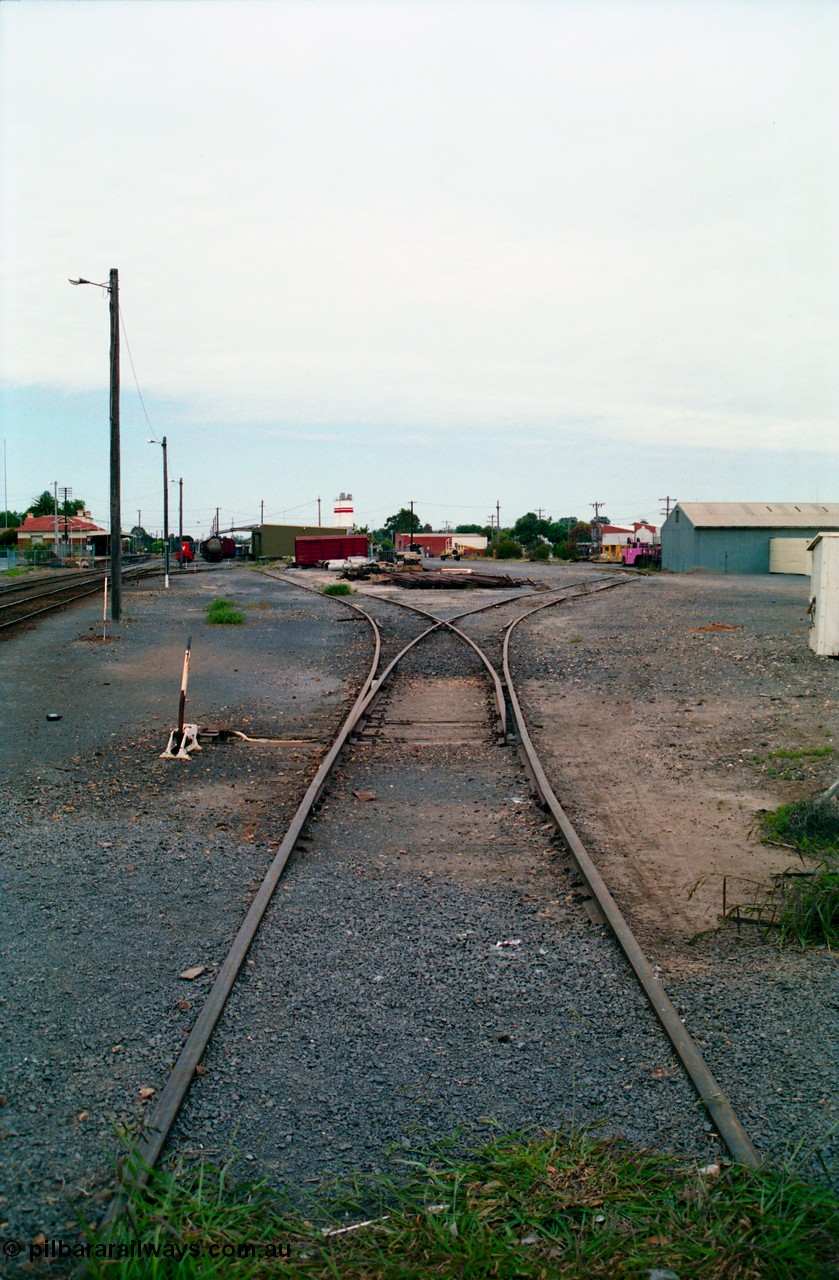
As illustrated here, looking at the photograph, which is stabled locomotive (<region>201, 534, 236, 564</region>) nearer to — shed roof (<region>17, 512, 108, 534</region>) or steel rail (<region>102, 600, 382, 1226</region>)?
shed roof (<region>17, 512, 108, 534</region>)

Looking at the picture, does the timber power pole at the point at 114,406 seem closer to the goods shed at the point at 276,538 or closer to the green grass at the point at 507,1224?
the green grass at the point at 507,1224

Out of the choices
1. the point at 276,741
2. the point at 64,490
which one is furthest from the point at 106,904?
the point at 64,490

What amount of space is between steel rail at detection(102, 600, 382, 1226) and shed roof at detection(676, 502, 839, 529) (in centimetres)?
4972

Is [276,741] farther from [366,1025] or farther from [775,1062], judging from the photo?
[775,1062]

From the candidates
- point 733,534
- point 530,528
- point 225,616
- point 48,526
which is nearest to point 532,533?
point 530,528

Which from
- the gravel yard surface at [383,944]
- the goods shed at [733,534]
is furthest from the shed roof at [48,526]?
the gravel yard surface at [383,944]

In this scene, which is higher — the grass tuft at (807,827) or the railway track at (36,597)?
the railway track at (36,597)

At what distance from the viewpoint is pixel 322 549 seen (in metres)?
62.2

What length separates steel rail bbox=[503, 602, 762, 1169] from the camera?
10.6ft

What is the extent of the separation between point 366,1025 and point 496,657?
12635 millimetres

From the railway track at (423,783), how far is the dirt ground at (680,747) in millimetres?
305

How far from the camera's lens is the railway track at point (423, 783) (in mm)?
3516

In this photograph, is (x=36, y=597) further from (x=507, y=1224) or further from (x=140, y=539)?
(x=140, y=539)

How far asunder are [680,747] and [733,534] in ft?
151
